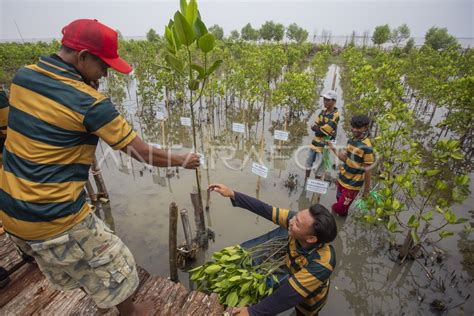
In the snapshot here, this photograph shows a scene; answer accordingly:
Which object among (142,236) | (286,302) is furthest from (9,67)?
(286,302)

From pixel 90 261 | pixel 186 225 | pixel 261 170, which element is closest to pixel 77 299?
pixel 90 261

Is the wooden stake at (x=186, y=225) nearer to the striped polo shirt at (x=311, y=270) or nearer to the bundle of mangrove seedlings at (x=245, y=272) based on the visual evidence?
the bundle of mangrove seedlings at (x=245, y=272)

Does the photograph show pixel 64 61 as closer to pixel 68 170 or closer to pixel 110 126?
pixel 110 126

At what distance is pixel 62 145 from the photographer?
5.09 ft

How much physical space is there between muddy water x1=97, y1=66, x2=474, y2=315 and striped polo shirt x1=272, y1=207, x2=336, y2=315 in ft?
3.56

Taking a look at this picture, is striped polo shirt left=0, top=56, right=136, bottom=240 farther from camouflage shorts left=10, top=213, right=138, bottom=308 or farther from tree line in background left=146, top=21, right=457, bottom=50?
tree line in background left=146, top=21, right=457, bottom=50

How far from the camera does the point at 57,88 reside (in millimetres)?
1469

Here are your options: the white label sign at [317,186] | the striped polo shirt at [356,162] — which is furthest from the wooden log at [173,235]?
the striped polo shirt at [356,162]

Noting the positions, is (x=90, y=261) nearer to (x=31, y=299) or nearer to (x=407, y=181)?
(x=31, y=299)

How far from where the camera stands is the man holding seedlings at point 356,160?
3906 mm

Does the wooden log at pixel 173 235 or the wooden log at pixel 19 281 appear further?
the wooden log at pixel 173 235

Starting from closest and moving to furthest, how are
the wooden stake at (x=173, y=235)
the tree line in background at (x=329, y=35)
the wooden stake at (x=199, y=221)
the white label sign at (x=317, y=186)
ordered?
the wooden stake at (x=173, y=235) → the wooden stake at (x=199, y=221) → the white label sign at (x=317, y=186) → the tree line in background at (x=329, y=35)

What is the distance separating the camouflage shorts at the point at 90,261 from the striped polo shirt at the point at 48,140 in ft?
0.40

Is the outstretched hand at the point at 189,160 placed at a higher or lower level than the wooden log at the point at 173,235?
higher
